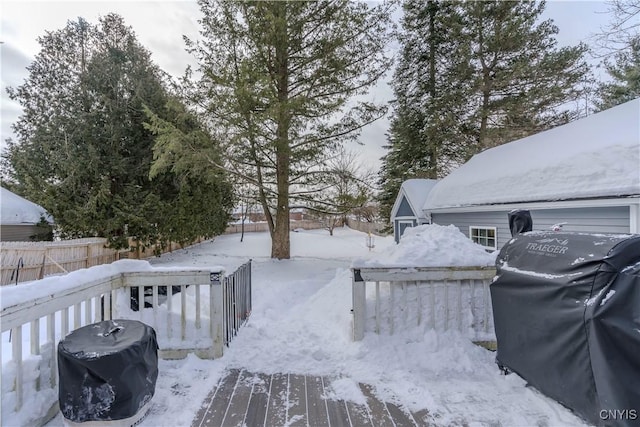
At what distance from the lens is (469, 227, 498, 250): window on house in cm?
812

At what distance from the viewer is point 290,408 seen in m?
2.52

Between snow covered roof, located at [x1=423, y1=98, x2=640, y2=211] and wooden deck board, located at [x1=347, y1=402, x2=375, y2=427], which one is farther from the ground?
snow covered roof, located at [x1=423, y1=98, x2=640, y2=211]

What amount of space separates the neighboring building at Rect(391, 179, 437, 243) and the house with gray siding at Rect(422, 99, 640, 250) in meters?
1.98

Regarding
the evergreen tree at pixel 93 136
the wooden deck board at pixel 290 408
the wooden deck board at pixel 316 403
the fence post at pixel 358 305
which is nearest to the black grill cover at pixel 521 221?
the fence post at pixel 358 305

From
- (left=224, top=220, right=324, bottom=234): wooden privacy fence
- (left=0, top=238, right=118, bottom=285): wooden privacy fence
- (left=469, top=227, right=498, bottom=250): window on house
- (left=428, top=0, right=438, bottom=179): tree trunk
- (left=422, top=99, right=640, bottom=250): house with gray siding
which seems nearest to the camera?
(left=422, top=99, right=640, bottom=250): house with gray siding

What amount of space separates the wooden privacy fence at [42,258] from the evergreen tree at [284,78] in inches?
177

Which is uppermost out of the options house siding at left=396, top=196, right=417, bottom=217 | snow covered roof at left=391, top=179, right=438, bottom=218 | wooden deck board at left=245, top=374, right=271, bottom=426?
snow covered roof at left=391, top=179, right=438, bottom=218

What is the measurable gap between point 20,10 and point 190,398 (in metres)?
5.64

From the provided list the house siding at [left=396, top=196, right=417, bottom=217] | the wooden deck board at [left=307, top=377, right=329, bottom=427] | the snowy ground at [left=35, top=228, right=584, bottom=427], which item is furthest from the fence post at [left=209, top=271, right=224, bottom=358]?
the house siding at [left=396, top=196, right=417, bottom=217]

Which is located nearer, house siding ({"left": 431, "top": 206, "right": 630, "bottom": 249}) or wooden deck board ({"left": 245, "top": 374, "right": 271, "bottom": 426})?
wooden deck board ({"left": 245, "top": 374, "right": 271, "bottom": 426})

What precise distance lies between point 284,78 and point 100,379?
395 inches

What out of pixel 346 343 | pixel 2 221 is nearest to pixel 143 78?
pixel 2 221

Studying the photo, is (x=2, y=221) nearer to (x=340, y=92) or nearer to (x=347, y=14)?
(x=340, y=92)

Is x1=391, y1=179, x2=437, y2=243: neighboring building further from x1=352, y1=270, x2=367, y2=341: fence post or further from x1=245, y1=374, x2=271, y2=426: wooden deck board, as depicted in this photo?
x1=245, y1=374, x2=271, y2=426: wooden deck board
